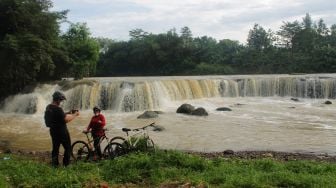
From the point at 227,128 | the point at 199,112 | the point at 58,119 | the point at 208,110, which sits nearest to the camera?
the point at 58,119

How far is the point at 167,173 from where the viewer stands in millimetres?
8227

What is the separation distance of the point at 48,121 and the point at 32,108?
1740cm

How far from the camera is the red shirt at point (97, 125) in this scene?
10.3m

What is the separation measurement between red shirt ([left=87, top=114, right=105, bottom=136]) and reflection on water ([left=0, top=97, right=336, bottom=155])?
17.6ft

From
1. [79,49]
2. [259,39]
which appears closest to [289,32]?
[259,39]

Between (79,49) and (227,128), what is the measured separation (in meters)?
16.6

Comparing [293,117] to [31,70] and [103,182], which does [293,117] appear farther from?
[103,182]

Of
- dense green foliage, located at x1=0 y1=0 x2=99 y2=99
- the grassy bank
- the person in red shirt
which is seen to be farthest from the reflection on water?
the grassy bank

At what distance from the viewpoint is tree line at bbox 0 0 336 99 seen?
27.4m

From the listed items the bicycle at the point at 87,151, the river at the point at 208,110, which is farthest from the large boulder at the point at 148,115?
the bicycle at the point at 87,151

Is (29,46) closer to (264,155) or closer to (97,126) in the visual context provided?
(264,155)

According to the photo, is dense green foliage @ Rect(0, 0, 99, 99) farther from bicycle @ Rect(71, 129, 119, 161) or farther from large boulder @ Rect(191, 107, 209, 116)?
bicycle @ Rect(71, 129, 119, 161)

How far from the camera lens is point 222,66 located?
63500mm

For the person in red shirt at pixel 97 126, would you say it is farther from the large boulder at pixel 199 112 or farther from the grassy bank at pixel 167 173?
the large boulder at pixel 199 112
